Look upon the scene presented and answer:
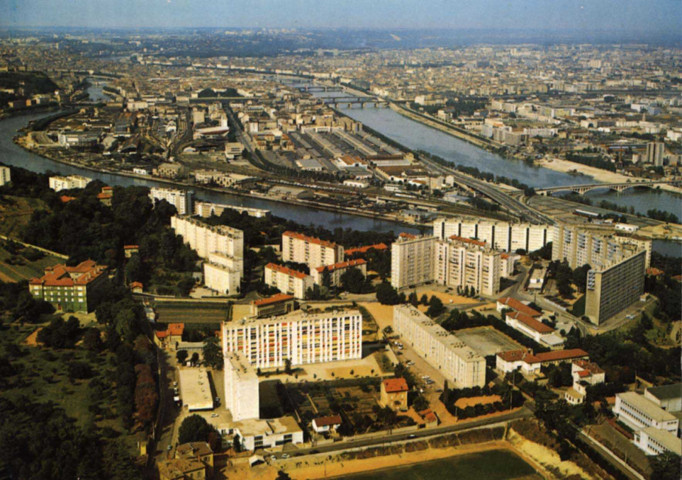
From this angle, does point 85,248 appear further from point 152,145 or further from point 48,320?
point 152,145

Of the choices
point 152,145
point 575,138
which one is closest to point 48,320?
point 152,145

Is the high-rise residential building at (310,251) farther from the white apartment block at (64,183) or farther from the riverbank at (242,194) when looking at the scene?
the white apartment block at (64,183)

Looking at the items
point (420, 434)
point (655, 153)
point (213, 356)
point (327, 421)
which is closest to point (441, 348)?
point (420, 434)

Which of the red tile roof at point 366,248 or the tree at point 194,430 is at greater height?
the red tile roof at point 366,248

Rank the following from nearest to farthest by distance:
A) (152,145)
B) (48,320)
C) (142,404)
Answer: (142,404) < (48,320) < (152,145)

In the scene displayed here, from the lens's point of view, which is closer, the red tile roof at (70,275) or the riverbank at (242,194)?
the red tile roof at (70,275)

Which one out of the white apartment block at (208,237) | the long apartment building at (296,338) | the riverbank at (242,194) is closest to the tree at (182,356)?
the long apartment building at (296,338)
